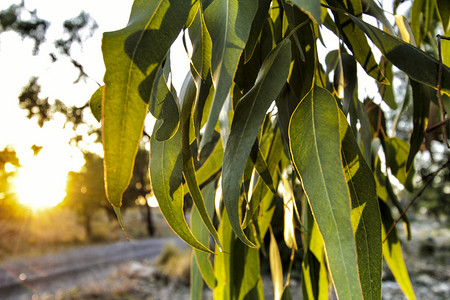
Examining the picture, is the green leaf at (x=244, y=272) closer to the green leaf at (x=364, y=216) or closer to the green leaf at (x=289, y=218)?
the green leaf at (x=289, y=218)

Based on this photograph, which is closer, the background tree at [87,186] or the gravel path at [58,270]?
the gravel path at [58,270]

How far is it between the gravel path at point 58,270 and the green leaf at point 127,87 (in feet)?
14.7

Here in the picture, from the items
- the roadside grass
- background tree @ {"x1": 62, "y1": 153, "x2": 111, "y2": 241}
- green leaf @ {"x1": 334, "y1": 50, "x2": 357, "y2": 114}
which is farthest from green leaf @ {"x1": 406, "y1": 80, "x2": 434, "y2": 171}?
background tree @ {"x1": 62, "y1": 153, "x2": 111, "y2": 241}

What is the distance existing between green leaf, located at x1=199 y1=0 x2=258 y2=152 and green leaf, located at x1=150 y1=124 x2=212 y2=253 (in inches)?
4.5

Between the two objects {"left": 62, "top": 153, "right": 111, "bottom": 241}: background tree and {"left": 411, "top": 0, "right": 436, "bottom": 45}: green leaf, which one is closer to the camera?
{"left": 411, "top": 0, "right": 436, "bottom": 45}: green leaf

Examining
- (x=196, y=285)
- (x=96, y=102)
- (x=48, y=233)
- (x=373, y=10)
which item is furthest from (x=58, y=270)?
(x=373, y=10)

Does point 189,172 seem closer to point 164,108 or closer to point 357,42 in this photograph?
point 164,108

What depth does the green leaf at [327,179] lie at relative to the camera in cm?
29

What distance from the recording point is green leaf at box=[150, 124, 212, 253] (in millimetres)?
369

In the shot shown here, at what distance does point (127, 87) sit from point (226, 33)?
9cm

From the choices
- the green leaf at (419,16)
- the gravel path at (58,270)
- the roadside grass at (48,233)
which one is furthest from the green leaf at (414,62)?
the roadside grass at (48,233)

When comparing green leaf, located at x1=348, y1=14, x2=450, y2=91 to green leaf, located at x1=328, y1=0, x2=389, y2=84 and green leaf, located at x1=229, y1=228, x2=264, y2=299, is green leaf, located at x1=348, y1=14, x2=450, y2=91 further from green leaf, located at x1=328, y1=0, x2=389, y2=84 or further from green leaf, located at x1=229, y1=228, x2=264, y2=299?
green leaf, located at x1=229, y1=228, x2=264, y2=299

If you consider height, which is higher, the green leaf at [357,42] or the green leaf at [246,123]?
the green leaf at [357,42]

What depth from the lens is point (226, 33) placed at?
1.02 feet
